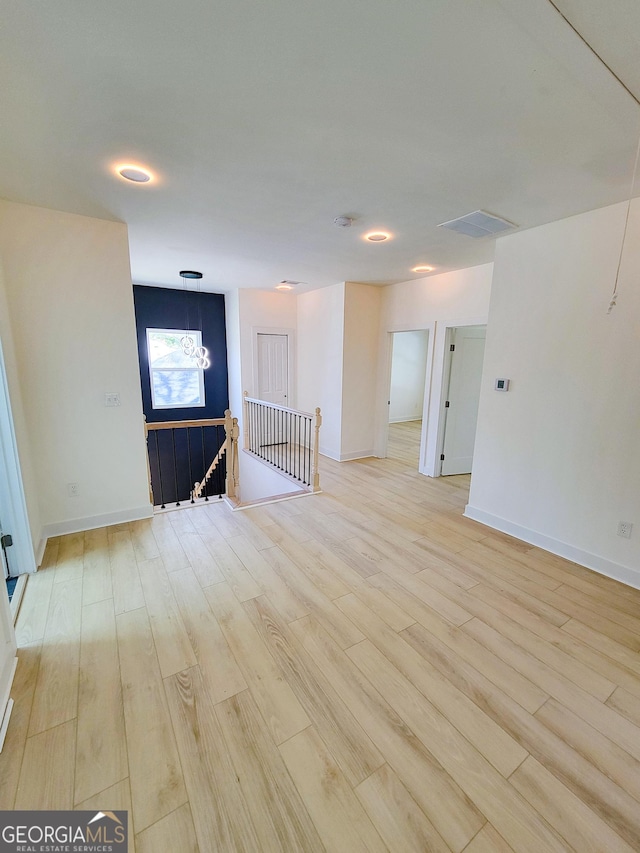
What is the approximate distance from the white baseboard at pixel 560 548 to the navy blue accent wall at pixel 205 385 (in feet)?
14.3

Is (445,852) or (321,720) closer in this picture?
(445,852)

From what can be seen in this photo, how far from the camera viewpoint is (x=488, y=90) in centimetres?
143

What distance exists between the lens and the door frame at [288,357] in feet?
19.7

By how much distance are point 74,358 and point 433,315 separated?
13.6 ft

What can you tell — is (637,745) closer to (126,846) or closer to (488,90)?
(126,846)

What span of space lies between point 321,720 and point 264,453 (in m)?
4.78

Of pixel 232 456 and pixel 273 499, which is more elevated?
pixel 232 456

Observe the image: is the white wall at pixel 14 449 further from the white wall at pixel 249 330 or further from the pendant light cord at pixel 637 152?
the pendant light cord at pixel 637 152

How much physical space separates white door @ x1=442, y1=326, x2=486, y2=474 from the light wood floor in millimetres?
2148

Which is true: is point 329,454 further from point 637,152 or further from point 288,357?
point 637,152

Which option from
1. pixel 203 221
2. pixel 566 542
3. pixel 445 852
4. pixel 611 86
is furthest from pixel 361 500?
pixel 611 86

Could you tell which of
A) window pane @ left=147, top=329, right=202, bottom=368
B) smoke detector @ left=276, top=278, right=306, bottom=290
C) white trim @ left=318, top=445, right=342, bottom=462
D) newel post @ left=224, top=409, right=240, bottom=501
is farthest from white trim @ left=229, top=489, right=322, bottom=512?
window pane @ left=147, top=329, right=202, bottom=368

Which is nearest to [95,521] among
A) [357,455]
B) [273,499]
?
[273,499]

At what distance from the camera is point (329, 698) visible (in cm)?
161
